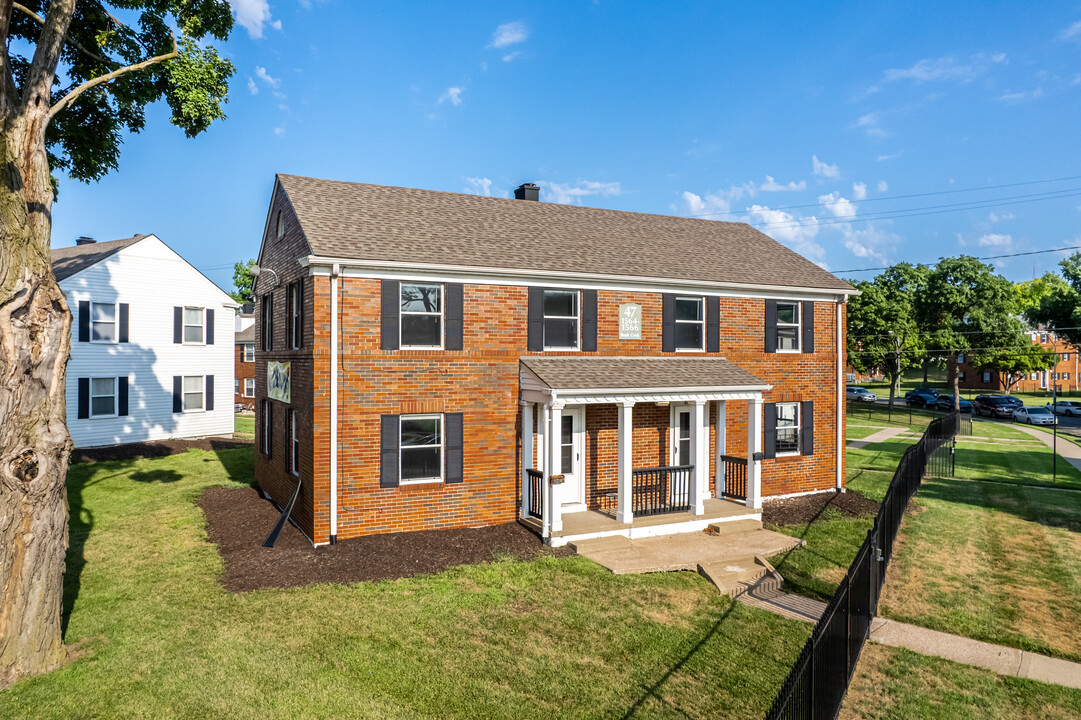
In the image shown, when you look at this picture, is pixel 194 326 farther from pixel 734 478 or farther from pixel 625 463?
pixel 734 478

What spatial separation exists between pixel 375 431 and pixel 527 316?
13.6ft

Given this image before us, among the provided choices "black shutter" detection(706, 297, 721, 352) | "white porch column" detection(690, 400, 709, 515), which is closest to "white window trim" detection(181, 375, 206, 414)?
"black shutter" detection(706, 297, 721, 352)

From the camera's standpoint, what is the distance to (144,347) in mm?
26422

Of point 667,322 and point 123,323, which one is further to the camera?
point 123,323

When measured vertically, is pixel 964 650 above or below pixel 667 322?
below

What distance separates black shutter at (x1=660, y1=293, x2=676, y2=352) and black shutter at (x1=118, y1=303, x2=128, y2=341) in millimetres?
22734

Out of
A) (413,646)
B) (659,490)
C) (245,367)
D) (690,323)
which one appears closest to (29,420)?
(413,646)

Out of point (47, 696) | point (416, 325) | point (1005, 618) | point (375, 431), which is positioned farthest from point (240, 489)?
point (1005, 618)

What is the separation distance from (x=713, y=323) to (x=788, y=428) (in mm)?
3842

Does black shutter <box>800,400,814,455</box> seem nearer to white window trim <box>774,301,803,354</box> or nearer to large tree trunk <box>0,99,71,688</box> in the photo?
white window trim <box>774,301,803,354</box>

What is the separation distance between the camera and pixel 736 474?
51.5 ft

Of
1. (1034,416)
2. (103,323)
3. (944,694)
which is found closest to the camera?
(944,694)

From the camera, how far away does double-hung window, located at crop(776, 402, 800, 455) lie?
17.0 m

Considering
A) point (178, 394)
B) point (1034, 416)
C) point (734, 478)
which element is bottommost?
point (1034, 416)
